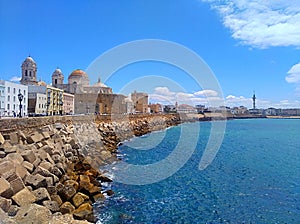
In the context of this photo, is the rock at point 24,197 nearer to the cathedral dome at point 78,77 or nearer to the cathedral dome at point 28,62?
the cathedral dome at point 28,62

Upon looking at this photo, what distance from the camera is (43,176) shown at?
40.3 feet

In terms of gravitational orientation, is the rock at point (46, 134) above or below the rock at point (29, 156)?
above

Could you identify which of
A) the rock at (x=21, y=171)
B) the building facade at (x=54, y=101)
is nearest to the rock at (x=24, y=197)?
the rock at (x=21, y=171)

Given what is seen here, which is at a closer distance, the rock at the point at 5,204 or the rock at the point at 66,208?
the rock at the point at 5,204

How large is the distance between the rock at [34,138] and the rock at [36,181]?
461 cm

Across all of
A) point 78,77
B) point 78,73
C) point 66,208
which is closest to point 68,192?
point 66,208

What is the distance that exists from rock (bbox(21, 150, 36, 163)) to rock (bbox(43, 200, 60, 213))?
11.1 ft

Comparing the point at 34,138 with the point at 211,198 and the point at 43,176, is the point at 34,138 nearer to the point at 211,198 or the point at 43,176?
the point at 43,176

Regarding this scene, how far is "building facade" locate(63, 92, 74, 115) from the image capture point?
6009 cm

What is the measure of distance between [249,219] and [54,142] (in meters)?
12.3

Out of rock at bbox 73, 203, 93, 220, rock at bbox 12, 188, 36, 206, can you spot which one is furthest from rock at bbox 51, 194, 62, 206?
rock at bbox 12, 188, 36, 206

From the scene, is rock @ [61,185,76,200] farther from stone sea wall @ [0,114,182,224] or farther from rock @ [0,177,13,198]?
rock @ [0,177,13,198]

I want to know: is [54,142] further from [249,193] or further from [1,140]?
[249,193]

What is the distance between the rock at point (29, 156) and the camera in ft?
42.7
